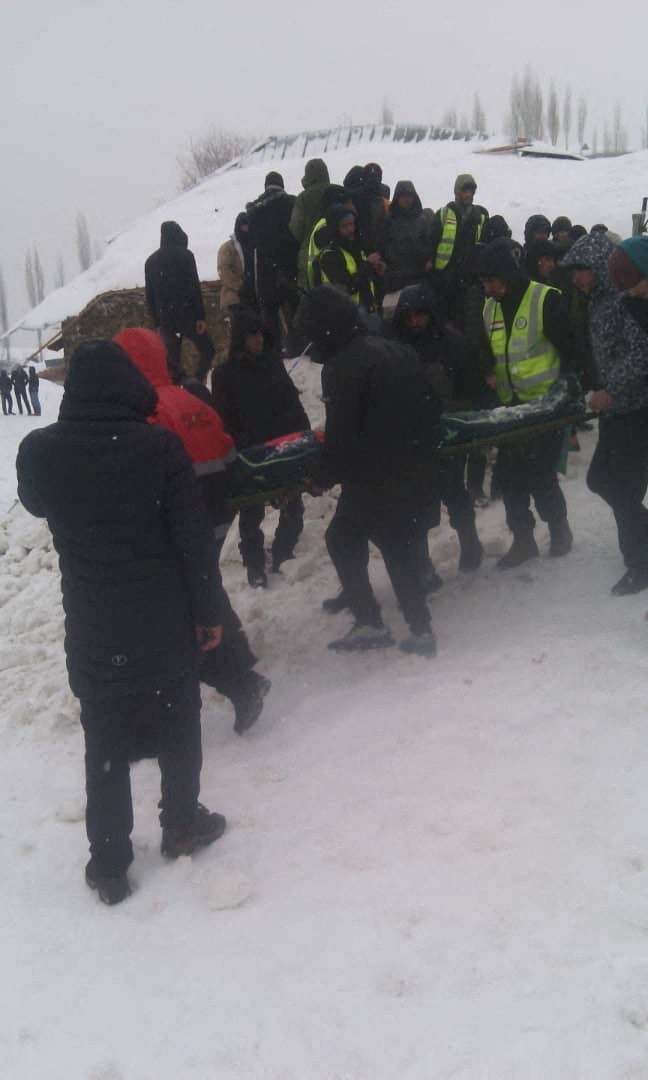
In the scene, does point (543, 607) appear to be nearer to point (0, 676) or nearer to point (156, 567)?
point (156, 567)

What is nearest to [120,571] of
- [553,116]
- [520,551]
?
[520,551]

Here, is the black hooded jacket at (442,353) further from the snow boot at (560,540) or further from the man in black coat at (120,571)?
the man in black coat at (120,571)

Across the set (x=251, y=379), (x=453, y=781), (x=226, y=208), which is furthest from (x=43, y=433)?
(x=226, y=208)

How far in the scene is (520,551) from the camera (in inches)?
213

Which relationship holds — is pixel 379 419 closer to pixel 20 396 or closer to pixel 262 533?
pixel 262 533

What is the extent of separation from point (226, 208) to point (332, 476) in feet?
101

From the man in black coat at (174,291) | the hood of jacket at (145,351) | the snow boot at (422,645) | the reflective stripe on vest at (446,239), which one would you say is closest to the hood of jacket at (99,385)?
the hood of jacket at (145,351)

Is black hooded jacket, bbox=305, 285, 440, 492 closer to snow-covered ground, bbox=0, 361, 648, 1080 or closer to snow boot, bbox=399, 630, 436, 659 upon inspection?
snow boot, bbox=399, 630, 436, 659

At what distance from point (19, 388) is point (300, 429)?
80.1ft

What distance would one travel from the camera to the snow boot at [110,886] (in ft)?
10.0

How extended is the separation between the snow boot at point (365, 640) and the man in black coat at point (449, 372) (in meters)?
0.66

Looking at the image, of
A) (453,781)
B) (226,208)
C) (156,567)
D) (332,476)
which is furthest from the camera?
(226,208)

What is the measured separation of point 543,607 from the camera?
481 centimetres

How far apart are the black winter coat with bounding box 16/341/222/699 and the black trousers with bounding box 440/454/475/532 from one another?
2678 mm
